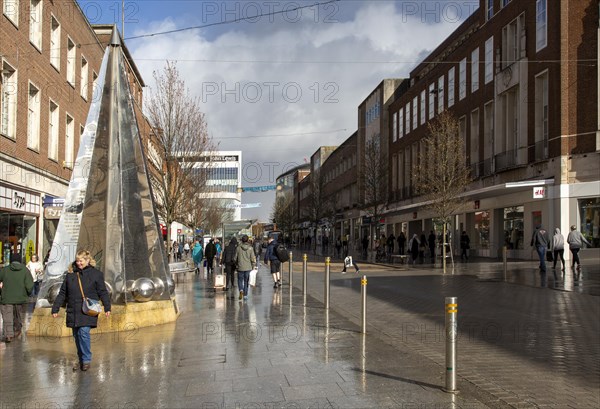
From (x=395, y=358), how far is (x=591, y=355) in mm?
2689

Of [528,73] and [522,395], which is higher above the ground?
[528,73]

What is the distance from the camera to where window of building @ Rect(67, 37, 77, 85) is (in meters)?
27.3

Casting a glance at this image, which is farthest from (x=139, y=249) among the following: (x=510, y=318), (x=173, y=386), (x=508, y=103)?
(x=508, y=103)

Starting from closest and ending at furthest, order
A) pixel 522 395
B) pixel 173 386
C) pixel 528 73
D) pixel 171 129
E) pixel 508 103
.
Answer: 1. pixel 522 395
2. pixel 173 386
3. pixel 171 129
4. pixel 528 73
5. pixel 508 103

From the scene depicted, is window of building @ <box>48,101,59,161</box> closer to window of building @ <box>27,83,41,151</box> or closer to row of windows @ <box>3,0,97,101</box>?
row of windows @ <box>3,0,97,101</box>

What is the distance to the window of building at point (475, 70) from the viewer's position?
36.9 m

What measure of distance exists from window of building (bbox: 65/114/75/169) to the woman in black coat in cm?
2104

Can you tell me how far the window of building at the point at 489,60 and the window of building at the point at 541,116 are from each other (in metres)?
5.77

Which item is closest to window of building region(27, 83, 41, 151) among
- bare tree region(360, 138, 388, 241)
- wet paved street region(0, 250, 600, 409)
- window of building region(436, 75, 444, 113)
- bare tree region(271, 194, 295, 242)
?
wet paved street region(0, 250, 600, 409)

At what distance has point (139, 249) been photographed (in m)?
11.5

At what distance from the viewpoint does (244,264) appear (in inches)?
595

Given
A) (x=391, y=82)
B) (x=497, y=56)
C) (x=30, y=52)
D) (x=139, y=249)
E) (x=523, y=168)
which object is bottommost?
(x=139, y=249)

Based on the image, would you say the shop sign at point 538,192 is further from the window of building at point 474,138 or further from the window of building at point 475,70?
the window of building at point 475,70

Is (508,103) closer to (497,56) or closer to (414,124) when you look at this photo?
(497,56)
